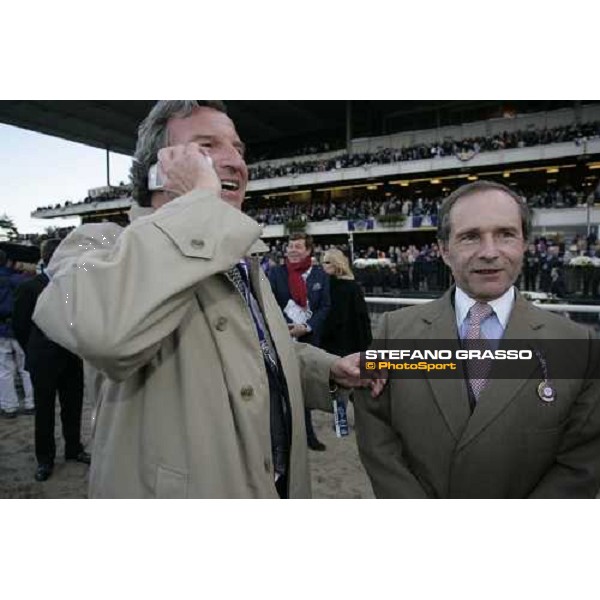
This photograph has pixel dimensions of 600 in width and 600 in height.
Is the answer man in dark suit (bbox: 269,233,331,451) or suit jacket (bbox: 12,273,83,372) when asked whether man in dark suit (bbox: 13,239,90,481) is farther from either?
man in dark suit (bbox: 269,233,331,451)

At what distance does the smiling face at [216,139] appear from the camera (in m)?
0.95

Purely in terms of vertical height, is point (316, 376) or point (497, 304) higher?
point (497, 304)

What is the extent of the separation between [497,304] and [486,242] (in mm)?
172

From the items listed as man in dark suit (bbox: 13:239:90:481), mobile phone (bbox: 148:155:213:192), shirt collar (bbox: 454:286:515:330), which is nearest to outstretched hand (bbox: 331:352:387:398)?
shirt collar (bbox: 454:286:515:330)

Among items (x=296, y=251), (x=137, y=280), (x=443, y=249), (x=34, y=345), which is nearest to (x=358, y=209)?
(x=296, y=251)

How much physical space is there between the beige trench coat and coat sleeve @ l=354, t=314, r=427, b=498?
296 mm

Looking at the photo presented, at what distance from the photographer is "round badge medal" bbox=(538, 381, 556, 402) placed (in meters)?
1.07

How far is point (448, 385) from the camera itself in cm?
111

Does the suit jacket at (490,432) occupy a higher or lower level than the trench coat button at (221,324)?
lower

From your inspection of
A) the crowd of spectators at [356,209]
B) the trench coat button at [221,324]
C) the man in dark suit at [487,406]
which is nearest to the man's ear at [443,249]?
the man in dark suit at [487,406]

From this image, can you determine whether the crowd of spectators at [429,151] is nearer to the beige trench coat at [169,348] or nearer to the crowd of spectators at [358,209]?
the crowd of spectators at [358,209]

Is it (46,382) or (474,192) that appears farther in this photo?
(46,382)

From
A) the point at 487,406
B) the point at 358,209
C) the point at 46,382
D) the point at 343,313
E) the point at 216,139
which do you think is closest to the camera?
the point at 216,139

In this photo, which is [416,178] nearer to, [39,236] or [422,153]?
[422,153]
